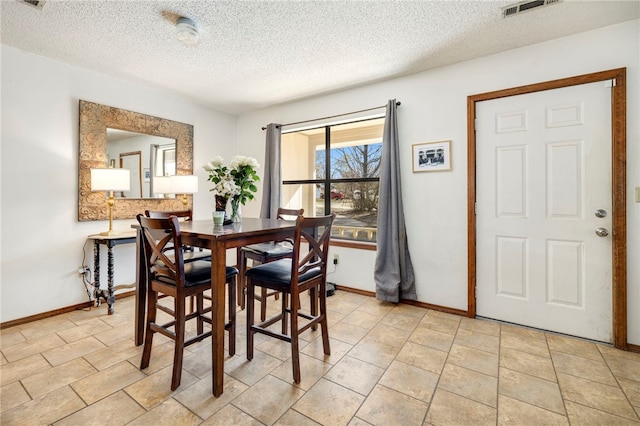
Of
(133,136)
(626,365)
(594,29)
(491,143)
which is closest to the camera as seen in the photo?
(626,365)

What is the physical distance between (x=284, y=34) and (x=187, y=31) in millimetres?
703

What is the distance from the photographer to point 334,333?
2422 millimetres

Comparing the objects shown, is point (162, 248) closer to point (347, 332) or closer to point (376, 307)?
point (347, 332)

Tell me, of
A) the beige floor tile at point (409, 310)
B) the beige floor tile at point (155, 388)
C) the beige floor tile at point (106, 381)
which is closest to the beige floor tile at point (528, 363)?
the beige floor tile at point (409, 310)

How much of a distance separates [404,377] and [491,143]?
82.3 inches

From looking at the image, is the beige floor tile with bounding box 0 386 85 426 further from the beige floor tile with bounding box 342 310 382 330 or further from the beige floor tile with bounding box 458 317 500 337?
the beige floor tile with bounding box 458 317 500 337

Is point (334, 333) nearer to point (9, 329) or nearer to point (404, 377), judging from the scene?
point (404, 377)

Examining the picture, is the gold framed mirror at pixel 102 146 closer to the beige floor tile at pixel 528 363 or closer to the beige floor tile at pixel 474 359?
the beige floor tile at pixel 474 359

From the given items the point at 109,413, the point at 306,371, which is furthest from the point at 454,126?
the point at 109,413

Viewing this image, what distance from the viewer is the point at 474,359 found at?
2037 mm

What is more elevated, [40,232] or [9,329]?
[40,232]

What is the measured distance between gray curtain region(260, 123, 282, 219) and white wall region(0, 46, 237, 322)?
5.54ft

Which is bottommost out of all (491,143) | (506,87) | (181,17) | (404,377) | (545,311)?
(404,377)

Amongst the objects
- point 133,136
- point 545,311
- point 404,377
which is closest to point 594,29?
point 545,311
